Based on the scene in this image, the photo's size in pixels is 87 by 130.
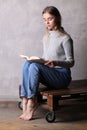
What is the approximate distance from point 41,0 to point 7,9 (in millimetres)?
335

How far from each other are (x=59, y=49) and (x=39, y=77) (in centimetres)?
A: 29

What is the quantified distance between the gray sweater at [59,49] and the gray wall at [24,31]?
40 centimetres

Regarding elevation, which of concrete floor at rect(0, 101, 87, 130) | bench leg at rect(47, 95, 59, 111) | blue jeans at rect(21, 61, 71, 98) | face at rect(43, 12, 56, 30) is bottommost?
concrete floor at rect(0, 101, 87, 130)

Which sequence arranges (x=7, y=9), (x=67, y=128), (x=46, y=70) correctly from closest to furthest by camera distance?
(x=67, y=128) < (x=46, y=70) < (x=7, y=9)

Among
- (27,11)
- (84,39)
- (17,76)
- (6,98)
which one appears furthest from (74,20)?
(6,98)

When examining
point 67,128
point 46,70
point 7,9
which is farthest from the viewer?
point 7,9

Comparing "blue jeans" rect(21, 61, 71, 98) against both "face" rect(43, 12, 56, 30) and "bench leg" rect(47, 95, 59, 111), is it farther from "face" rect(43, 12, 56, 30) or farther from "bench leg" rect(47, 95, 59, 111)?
"face" rect(43, 12, 56, 30)

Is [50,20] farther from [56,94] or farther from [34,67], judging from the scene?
[56,94]

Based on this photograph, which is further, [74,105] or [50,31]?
[74,105]

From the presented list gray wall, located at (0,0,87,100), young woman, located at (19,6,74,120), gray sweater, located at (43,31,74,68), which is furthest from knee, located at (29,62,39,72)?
gray wall, located at (0,0,87,100)

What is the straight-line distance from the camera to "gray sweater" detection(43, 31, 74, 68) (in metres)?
2.82

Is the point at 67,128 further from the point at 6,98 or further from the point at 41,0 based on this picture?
the point at 41,0

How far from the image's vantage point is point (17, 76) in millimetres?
3398

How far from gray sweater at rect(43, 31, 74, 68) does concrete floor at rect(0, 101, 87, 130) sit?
1.51ft
